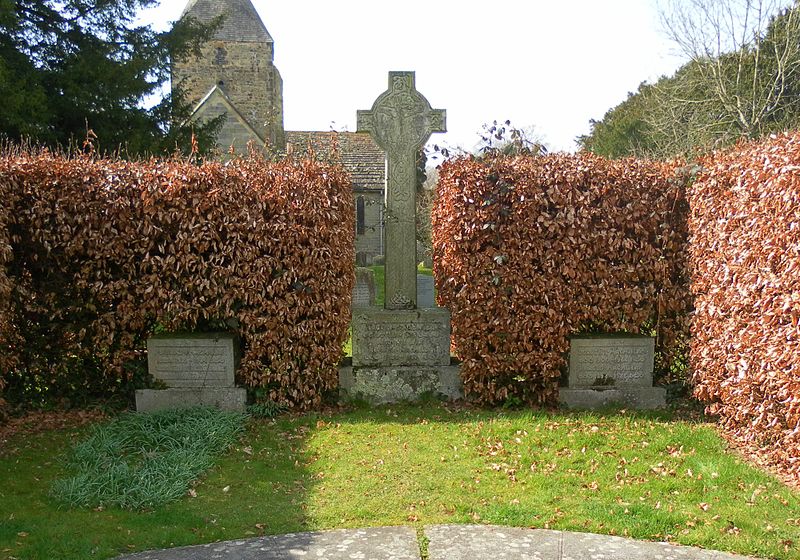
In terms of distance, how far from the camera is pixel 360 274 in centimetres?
1446

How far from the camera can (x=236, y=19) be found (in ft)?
129

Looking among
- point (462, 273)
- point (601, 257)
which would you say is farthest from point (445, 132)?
point (601, 257)

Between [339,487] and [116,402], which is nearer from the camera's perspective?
[339,487]

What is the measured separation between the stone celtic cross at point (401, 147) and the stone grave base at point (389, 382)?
0.72 m

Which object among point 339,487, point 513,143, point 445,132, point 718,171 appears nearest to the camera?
point 339,487

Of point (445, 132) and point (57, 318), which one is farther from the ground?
point (445, 132)

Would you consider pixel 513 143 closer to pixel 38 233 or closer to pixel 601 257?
pixel 601 257

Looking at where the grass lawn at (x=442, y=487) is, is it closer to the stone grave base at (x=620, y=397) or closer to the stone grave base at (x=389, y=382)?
the stone grave base at (x=620, y=397)

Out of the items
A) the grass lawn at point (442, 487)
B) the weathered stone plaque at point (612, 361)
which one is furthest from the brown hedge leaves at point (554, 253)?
the grass lawn at point (442, 487)

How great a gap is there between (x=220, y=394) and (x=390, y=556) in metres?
3.62

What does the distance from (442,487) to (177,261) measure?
3.56m

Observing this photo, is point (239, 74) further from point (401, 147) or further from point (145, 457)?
point (145, 457)

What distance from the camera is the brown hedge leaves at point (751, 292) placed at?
4.73 meters

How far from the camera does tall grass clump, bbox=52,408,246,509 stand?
4.36 meters
